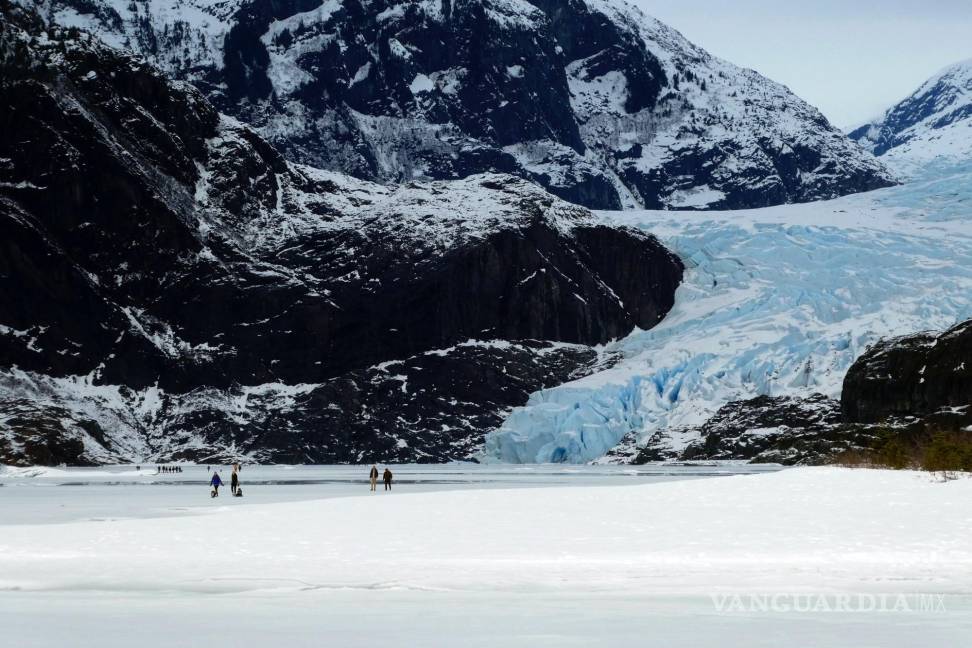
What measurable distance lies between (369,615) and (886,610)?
457 inches

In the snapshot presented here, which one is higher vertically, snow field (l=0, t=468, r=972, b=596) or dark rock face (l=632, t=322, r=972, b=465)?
dark rock face (l=632, t=322, r=972, b=465)

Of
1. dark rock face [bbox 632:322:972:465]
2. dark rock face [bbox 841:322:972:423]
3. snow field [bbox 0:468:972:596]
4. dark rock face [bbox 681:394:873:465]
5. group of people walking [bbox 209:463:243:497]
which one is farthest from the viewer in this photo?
dark rock face [bbox 681:394:873:465]

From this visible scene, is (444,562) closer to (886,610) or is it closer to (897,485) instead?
(886,610)

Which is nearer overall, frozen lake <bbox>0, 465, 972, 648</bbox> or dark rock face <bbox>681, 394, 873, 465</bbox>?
frozen lake <bbox>0, 465, 972, 648</bbox>

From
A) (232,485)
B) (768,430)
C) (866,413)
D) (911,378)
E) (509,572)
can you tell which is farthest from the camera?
(768,430)

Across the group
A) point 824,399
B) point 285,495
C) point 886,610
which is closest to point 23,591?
point 886,610

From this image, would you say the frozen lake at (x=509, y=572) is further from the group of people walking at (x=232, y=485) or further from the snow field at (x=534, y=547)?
the group of people walking at (x=232, y=485)

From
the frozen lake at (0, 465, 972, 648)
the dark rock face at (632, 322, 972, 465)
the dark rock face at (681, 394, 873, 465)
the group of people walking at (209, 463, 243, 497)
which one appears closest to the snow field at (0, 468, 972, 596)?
the frozen lake at (0, 465, 972, 648)

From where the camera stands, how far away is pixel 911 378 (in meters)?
177

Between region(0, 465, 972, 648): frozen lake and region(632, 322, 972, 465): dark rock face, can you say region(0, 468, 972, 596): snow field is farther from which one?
region(632, 322, 972, 465): dark rock face

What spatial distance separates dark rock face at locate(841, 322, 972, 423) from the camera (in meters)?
170

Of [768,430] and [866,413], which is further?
[768,430]

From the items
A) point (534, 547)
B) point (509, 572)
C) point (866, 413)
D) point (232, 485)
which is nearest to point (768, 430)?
point (866, 413)

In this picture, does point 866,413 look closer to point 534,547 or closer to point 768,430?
point 768,430
